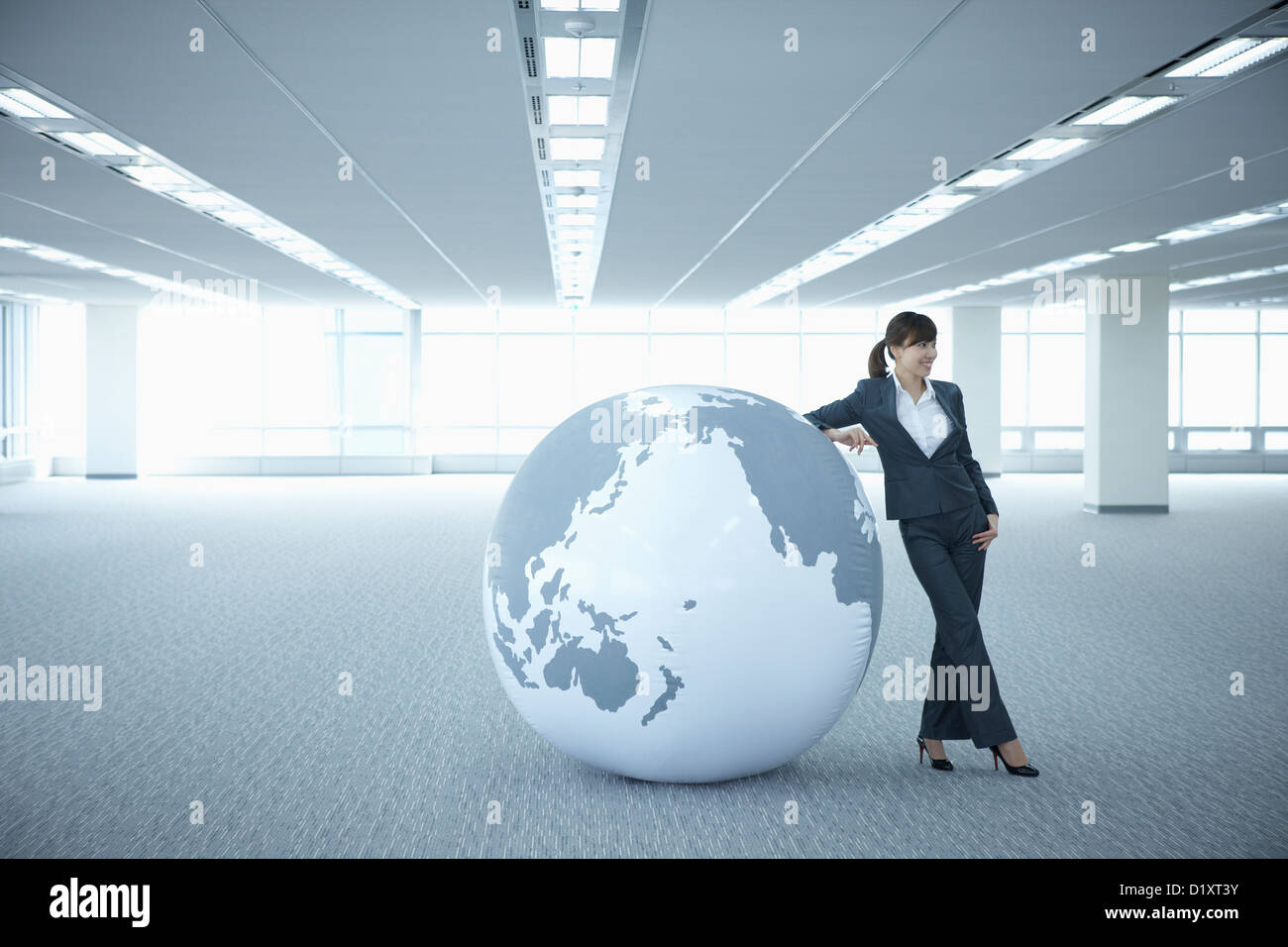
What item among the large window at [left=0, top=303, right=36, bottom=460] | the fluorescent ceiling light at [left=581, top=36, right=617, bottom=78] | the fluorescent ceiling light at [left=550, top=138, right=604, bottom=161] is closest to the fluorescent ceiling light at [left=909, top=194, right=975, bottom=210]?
the fluorescent ceiling light at [left=550, top=138, right=604, bottom=161]

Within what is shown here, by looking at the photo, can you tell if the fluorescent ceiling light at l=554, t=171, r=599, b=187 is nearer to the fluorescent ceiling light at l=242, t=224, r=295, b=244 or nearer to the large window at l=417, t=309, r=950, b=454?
the fluorescent ceiling light at l=242, t=224, r=295, b=244

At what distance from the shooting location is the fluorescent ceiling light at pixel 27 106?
710 cm

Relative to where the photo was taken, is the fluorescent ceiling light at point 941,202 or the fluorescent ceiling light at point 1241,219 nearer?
the fluorescent ceiling light at point 941,202

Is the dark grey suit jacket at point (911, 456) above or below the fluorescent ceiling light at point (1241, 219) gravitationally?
below

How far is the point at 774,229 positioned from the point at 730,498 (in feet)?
30.7

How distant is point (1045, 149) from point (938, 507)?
5.54 meters

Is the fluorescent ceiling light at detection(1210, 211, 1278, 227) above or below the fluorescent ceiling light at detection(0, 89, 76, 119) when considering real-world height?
above

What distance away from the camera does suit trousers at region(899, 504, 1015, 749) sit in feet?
14.3

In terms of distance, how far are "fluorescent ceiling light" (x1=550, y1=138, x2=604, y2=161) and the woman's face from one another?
4843 millimetres

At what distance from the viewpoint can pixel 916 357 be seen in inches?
174

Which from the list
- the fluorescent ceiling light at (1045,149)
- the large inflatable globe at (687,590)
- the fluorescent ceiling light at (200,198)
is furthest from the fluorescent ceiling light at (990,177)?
the fluorescent ceiling light at (200,198)

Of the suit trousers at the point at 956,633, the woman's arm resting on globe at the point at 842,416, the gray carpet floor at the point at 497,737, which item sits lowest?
the gray carpet floor at the point at 497,737

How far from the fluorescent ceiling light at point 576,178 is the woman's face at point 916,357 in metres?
6.12

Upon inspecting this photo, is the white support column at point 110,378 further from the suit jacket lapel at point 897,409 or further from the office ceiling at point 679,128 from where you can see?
the suit jacket lapel at point 897,409
